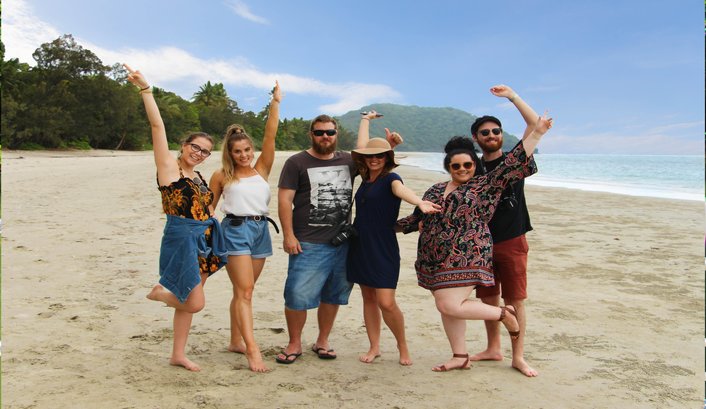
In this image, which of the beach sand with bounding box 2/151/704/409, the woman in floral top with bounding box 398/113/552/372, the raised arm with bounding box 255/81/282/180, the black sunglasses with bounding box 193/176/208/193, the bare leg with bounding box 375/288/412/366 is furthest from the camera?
the raised arm with bounding box 255/81/282/180

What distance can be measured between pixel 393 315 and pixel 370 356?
459mm

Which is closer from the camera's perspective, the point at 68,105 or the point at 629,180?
the point at 629,180

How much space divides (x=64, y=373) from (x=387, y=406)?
90.5 inches

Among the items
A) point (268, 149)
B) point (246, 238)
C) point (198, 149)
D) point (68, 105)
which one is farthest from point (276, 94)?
point (68, 105)

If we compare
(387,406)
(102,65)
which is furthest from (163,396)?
(102,65)

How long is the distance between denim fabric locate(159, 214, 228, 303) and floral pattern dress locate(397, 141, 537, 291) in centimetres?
175

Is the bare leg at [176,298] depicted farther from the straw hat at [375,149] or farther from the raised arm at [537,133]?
the raised arm at [537,133]

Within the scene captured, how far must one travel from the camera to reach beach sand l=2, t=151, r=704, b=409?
134 inches

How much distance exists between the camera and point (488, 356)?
4188 mm

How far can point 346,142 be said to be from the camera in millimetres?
117125

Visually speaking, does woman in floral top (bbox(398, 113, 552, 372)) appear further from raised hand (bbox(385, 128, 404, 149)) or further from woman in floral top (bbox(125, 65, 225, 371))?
woman in floral top (bbox(125, 65, 225, 371))

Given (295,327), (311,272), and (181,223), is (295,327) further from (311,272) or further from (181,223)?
(181,223)

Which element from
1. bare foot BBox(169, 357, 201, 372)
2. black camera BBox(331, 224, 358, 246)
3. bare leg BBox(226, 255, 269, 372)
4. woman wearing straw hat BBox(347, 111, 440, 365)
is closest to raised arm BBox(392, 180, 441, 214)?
woman wearing straw hat BBox(347, 111, 440, 365)

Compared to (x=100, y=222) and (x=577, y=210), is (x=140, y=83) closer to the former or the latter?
(x=100, y=222)
